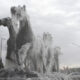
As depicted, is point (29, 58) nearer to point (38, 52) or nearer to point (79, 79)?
point (38, 52)

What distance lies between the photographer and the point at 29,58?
60.4ft

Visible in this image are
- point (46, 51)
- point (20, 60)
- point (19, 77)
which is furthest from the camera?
point (46, 51)

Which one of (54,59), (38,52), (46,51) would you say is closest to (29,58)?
(38,52)

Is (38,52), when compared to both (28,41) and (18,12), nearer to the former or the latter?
(28,41)

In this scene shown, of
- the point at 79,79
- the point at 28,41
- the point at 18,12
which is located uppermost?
the point at 18,12

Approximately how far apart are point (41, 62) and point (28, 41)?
175 centimetres

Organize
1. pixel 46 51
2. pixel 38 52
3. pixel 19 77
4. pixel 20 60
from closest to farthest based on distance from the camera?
pixel 19 77 < pixel 20 60 < pixel 38 52 < pixel 46 51

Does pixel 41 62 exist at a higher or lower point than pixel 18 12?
lower

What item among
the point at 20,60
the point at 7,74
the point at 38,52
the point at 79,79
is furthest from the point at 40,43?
the point at 7,74

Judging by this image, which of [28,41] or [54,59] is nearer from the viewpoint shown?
[28,41]

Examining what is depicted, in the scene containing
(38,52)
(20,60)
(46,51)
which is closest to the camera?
(20,60)

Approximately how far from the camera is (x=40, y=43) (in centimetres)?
1909

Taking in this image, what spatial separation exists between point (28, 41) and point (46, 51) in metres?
2.08

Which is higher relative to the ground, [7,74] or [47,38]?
[47,38]
